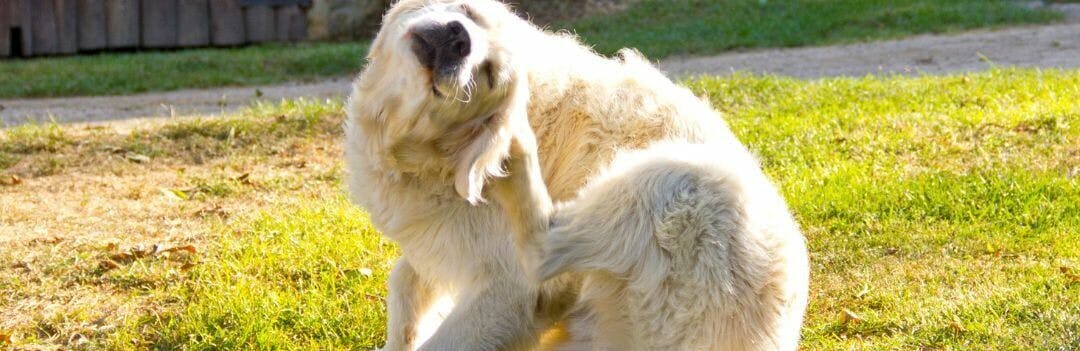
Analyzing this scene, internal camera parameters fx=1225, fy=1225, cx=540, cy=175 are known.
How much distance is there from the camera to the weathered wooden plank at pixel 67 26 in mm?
15469

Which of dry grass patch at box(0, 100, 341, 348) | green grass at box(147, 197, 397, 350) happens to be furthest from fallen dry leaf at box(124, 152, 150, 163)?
green grass at box(147, 197, 397, 350)

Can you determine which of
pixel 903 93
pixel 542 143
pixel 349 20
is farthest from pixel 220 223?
pixel 349 20

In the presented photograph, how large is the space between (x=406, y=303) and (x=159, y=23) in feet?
42.5

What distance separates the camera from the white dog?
332 cm

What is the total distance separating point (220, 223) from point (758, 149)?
10.4 feet

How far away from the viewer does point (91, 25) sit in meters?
15.6

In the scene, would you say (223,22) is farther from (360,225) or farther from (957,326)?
(957,326)

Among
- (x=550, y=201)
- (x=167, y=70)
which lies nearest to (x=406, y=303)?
(x=550, y=201)

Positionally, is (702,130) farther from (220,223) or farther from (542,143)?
(220,223)

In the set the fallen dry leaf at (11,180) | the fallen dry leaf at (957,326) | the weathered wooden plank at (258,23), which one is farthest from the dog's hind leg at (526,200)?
the weathered wooden plank at (258,23)

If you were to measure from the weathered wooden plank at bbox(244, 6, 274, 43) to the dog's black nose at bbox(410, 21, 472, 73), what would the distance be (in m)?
14.1

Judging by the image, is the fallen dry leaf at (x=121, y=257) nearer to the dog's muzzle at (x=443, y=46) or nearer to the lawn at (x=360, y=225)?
the lawn at (x=360, y=225)

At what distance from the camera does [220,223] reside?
6.38 m

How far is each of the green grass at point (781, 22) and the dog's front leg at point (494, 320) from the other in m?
10.8
